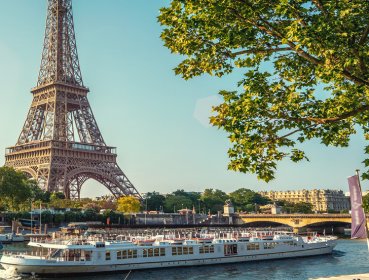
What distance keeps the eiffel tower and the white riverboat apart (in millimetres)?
52886

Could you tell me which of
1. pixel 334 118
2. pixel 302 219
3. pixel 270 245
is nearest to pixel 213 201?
pixel 302 219

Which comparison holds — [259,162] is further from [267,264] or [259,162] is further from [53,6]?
[53,6]

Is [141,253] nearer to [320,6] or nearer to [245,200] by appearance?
[320,6]

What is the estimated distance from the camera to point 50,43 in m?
113

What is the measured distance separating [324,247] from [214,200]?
113 meters

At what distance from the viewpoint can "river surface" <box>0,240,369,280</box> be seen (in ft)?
136

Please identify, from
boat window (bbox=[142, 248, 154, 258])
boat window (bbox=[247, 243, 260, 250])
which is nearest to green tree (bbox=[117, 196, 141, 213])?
boat window (bbox=[247, 243, 260, 250])

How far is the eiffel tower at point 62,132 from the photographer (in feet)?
336

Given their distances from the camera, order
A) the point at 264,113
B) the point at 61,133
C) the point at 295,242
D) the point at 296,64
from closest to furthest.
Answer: the point at 264,113
the point at 296,64
the point at 295,242
the point at 61,133

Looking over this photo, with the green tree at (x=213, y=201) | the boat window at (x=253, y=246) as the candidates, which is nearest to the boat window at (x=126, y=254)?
the boat window at (x=253, y=246)

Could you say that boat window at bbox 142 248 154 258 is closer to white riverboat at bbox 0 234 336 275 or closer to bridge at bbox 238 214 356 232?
white riverboat at bbox 0 234 336 275

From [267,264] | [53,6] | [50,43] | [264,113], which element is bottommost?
[267,264]

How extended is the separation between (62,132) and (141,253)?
226 ft

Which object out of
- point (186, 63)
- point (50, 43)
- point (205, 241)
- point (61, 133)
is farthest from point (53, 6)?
point (186, 63)
